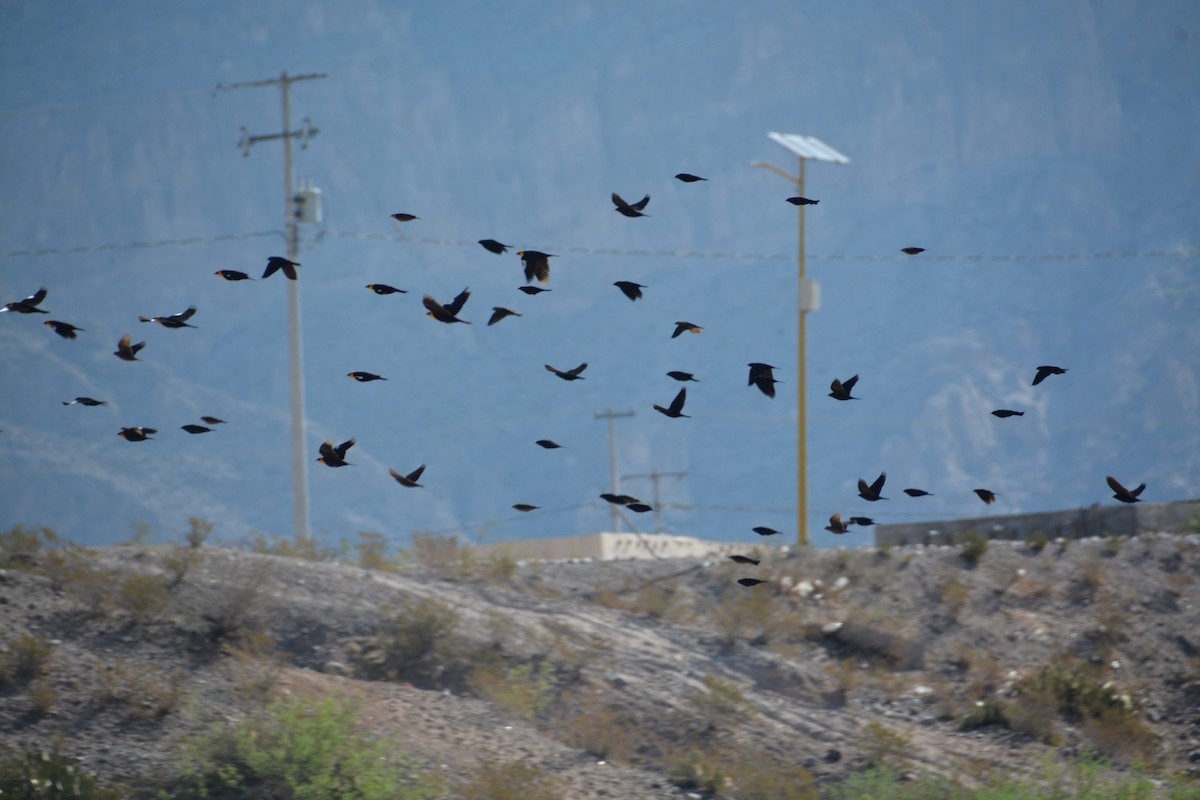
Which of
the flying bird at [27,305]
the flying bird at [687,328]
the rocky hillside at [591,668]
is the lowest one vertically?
Result: the rocky hillside at [591,668]

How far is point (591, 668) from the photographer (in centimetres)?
1503

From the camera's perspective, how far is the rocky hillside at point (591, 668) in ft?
40.8

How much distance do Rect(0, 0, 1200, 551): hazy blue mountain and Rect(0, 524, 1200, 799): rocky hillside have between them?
66985mm

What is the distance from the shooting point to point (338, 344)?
119125mm

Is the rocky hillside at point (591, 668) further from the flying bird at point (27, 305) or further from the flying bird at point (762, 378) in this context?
Answer: the flying bird at point (762, 378)

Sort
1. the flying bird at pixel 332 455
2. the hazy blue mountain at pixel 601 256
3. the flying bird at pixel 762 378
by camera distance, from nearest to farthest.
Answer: the flying bird at pixel 332 455, the flying bird at pixel 762 378, the hazy blue mountain at pixel 601 256

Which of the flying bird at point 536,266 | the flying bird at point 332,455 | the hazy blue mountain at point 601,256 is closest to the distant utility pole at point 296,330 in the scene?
the flying bird at point 332,455

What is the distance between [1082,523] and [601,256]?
109300 millimetres

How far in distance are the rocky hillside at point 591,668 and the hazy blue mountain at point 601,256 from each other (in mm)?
66985

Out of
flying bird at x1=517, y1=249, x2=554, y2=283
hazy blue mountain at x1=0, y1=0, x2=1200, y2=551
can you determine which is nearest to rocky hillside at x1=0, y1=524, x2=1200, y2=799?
flying bird at x1=517, y1=249, x2=554, y2=283

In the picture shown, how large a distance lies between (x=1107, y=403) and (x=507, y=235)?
177 feet

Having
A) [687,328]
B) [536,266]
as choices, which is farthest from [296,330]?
[536,266]

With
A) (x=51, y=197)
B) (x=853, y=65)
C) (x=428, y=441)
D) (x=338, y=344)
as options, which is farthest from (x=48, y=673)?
(x=853, y=65)

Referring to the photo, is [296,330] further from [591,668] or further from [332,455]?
[332,455]
